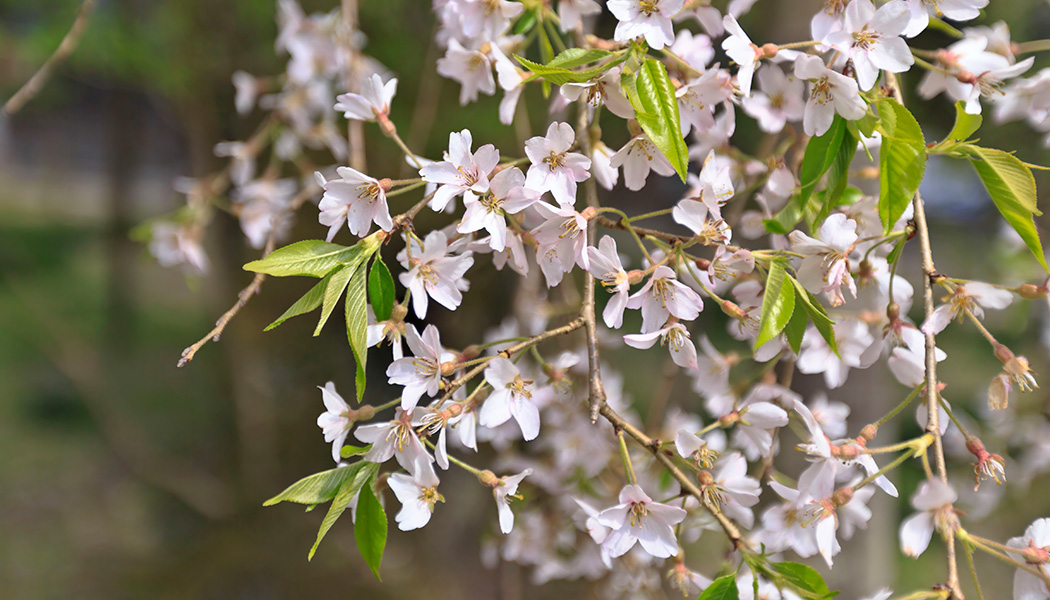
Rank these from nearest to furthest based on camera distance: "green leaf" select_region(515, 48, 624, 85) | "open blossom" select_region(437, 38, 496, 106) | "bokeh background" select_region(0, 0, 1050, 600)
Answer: "green leaf" select_region(515, 48, 624, 85) → "open blossom" select_region(437, 38, 496, 106) → "bokeh background" select_region(0, 0, 1050, 600)

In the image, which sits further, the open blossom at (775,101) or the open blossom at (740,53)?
the open blossom at (775,101)

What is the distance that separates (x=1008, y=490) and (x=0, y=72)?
7.05 meters

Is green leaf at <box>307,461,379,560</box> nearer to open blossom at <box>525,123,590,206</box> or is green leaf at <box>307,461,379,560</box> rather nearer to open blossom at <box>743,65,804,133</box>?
open blossom at <box>525,123,590,206</box>

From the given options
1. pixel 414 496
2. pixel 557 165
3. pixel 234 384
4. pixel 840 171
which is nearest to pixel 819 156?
pixel 840 171

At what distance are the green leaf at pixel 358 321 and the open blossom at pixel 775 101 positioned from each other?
487mm

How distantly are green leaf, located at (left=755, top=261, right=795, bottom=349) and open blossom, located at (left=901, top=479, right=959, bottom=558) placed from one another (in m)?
0.18

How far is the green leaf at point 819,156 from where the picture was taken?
575 mm

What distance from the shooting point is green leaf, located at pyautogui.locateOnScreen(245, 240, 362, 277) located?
53 centimetres

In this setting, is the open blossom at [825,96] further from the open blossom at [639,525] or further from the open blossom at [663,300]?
the open blossom at [639,525]

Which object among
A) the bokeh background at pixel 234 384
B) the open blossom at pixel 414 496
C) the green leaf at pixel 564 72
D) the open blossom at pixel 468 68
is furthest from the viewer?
the bokeh background at pixel 234 384

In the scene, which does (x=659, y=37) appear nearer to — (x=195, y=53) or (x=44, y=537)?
(x=195, y=53)

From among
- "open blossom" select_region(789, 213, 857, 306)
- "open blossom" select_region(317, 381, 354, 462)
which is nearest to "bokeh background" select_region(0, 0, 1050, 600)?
"open blossom" select_region(317, 381, 354, 462)

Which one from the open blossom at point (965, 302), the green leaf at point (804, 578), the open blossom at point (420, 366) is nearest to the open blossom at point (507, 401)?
the open blossom at point (420, 366)

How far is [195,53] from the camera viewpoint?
2.26m
